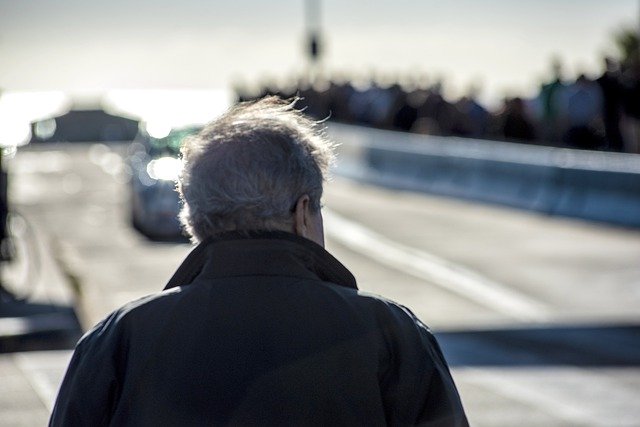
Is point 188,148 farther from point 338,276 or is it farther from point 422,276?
point 422,276

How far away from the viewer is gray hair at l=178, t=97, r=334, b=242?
3041mm

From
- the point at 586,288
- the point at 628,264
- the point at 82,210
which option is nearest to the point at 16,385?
the point at 586,288

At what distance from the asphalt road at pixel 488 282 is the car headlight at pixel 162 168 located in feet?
2.97

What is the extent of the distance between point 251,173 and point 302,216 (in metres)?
0.14

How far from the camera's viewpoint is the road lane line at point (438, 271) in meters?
13.9

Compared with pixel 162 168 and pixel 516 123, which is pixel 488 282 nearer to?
pixel 162 168

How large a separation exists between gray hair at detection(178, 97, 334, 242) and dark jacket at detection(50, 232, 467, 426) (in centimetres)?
6

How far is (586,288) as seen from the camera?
1494 centimetres

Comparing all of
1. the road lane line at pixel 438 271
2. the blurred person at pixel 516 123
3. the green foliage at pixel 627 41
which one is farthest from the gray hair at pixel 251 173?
the green foliage at pixel 627 41

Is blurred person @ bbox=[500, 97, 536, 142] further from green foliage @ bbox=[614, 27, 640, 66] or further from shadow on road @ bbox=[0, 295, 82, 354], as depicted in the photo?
green foliage @ bbox=[614, 27, 640, 66]

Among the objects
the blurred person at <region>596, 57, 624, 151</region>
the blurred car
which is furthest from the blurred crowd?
the blurred car

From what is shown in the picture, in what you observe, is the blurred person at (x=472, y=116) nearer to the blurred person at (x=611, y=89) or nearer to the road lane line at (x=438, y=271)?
the blurred person at (x=611, y=89)

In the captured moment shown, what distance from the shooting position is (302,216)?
310 cm

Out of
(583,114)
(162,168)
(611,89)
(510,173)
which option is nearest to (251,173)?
(611,89)
